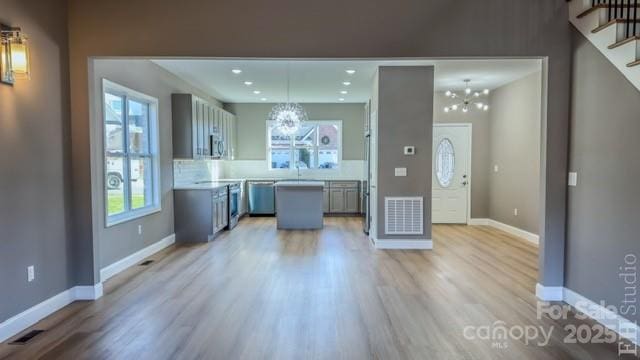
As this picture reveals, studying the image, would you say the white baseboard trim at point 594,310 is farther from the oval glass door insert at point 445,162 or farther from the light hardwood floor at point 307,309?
the oval glass door insert at point 445,162

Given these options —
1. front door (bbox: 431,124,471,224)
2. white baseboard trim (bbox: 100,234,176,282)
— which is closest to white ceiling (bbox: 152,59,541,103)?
front door (bbox: 431,124,471,224)

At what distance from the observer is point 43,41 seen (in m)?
3.27

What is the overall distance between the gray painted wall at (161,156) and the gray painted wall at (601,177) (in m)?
4.64

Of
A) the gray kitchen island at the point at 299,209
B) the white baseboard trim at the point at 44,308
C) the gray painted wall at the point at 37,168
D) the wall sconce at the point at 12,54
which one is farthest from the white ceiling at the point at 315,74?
the white baseboard trim at the point at 44,308

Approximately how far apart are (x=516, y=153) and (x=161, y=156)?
619cm

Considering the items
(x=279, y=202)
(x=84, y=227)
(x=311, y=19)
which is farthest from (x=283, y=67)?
(x=84, y=227)

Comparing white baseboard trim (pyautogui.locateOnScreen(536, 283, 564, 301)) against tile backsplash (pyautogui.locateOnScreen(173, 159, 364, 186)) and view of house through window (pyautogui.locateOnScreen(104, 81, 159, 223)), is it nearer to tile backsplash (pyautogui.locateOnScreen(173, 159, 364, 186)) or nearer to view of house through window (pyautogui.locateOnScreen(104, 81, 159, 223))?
view of house through window (pyautogui.locateOnScreen(104, 81, 159, 223))

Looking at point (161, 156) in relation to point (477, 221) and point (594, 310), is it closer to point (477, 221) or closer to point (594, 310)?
point (594, 310)

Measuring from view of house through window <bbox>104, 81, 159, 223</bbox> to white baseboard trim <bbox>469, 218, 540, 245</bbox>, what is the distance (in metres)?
5.85

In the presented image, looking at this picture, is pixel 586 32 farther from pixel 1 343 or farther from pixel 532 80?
pixel 1 343

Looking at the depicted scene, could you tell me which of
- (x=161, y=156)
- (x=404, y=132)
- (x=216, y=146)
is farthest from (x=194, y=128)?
(x=404, y=132)

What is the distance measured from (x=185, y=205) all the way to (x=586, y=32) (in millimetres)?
5795

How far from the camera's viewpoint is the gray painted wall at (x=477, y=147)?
7.89 m

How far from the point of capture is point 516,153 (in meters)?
6.96
